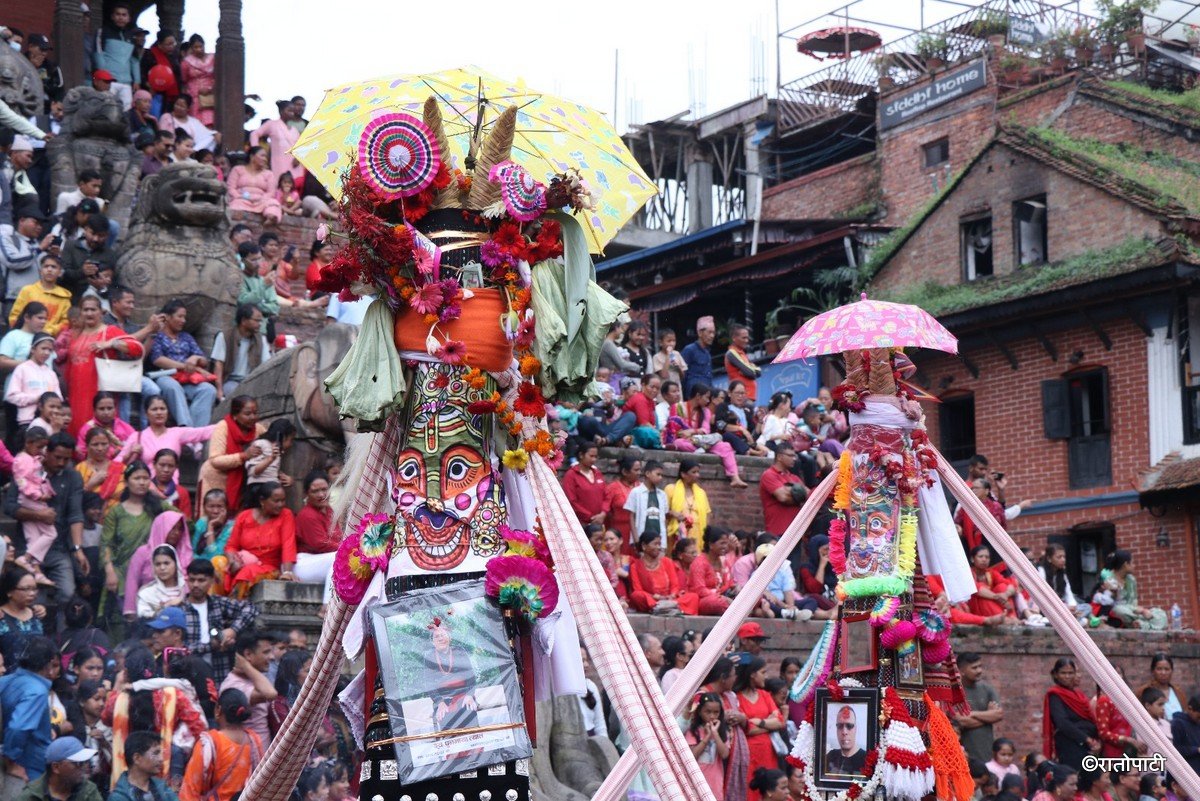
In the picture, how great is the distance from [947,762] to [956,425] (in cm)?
1996

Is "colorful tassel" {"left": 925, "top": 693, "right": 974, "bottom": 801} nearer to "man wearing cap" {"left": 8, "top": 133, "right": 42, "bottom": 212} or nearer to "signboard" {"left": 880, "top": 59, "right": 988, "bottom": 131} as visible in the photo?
"man wearing cap" {"left": 8, "top": 133, "right": 42, "bottom": 212}

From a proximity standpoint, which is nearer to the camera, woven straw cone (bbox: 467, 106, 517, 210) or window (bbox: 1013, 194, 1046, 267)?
woven straw cone (bbox: 467, 106, 517, 210)

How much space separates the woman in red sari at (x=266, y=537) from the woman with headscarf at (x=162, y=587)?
0.74m

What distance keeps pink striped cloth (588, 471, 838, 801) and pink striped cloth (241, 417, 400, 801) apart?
133 cm

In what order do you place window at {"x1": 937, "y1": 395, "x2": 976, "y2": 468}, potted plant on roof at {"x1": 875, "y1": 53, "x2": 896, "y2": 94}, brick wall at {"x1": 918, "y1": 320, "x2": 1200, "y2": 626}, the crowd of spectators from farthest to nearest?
potted plant on roof at {"x1": 875, "y1": 53, "x2": 896, "y2": 94}
window at {"x1": 937, "y1": 395, "x2": 976, "y2": 468}
brick wall at {"x1": 918, "y1": 320, "x2": 1200, "y2": 626}
the crowd of spectators

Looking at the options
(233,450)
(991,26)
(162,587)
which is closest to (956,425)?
(991,26)

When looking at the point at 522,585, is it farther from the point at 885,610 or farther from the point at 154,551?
the point at 154,551

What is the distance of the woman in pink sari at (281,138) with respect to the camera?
21359mm

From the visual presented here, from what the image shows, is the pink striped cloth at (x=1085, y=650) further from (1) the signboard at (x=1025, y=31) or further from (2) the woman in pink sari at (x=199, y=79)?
(1) the signboard at (x=1025, y=31)

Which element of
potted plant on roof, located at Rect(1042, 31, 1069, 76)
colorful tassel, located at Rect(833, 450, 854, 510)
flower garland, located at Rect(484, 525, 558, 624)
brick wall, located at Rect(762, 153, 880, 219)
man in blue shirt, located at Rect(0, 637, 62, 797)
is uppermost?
potted plant on roof, located at Rect(1042, 31, 1069, 76)

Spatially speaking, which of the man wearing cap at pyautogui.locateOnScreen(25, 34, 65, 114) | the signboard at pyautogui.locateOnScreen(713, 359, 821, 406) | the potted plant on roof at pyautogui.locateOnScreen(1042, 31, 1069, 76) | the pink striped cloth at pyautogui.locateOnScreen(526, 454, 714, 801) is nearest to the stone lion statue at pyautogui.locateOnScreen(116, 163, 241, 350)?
the man wearing cap at pyautogui.locateOnScreen(25, 34, 65, 114)

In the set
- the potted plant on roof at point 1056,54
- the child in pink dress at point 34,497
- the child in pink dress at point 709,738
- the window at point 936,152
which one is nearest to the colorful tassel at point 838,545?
the child in pink dress at point 709,738

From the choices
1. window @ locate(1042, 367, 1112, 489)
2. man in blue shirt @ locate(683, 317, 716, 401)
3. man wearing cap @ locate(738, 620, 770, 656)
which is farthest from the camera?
window @ locate(1042, 367, 1112, 489)

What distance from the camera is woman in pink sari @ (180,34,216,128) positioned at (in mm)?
22750
